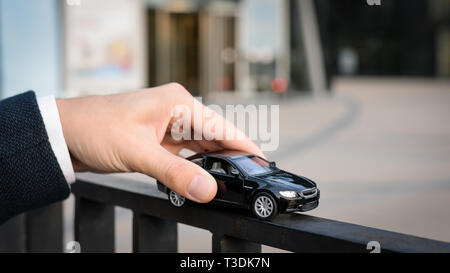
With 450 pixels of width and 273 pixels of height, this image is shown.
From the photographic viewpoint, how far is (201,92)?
17875 mm

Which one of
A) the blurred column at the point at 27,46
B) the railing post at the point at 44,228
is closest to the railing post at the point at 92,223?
the railing post at the point at 44,228

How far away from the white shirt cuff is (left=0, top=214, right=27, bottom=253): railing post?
0.92m

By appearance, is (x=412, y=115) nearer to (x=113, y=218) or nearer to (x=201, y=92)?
(x=201, y=92)

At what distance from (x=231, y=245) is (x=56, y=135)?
457 millimetres

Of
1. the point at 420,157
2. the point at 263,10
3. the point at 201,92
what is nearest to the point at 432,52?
the point at 263,10

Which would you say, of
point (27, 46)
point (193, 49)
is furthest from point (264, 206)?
point (193, 49)

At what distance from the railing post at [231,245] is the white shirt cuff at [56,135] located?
355mm

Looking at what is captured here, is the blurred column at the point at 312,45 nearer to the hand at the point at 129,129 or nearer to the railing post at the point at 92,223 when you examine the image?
the railing post at the point at 92,223

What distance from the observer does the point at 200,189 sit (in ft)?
3.89

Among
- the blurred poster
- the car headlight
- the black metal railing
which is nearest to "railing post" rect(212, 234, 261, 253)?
the black metal railing

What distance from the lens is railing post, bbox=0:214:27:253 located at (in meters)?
2.11

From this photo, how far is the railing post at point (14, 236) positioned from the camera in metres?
2.11
